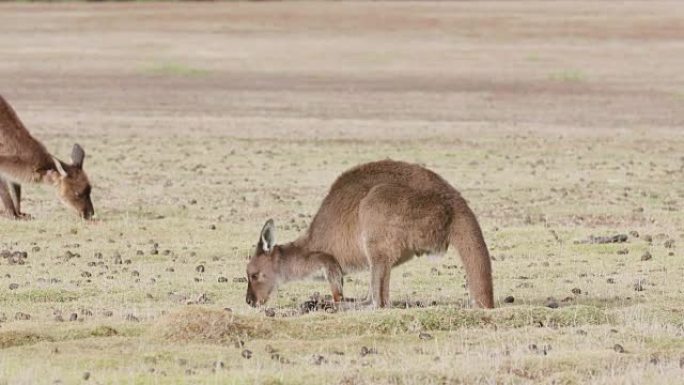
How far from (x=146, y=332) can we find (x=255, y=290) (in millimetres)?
2162

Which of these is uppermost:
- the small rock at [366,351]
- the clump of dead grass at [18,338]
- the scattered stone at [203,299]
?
the scattered stone at [203,299]

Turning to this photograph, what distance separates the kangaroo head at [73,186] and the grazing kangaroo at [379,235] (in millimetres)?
7166

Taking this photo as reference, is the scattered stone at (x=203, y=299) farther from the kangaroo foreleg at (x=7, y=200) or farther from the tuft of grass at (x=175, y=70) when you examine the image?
the tuft of grass at (x=175, y=70)

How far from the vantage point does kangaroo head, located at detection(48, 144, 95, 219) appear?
69.3 ft

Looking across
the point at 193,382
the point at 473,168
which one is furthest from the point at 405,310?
the point at 473,168

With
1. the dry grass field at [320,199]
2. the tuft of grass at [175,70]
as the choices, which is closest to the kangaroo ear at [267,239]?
the dry grass field at [320,199]

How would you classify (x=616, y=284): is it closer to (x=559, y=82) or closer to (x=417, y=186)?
(x=417, y=186)

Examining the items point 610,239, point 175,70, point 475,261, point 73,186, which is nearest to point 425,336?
point 475,261

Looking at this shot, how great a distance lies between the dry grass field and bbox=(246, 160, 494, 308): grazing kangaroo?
16.8 inches

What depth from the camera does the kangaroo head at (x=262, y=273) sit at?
567 inches

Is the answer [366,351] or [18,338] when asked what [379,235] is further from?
[18,338]

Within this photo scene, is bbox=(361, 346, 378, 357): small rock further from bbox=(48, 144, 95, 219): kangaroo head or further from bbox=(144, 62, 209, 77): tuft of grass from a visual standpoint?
bbox=(144, 62, 209, 77): tuft of grass

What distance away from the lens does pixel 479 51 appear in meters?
67.8

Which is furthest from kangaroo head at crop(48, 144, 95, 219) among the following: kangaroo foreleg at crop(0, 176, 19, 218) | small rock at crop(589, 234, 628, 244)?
small rock at crop(589, 234, 628, 244)
